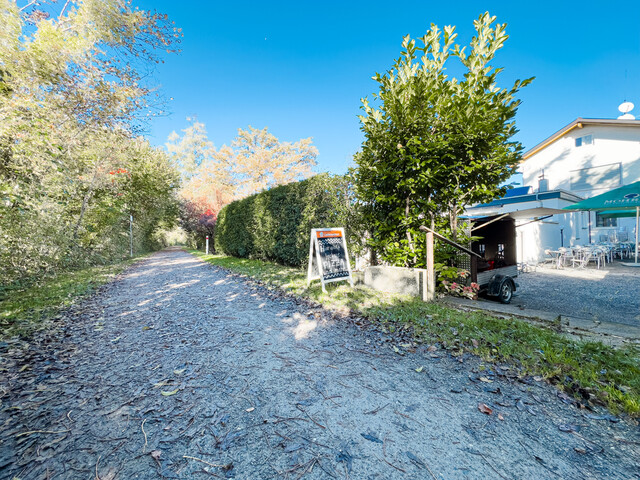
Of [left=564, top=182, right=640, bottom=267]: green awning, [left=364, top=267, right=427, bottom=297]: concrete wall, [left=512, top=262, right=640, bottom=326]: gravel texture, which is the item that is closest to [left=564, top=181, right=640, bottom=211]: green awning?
[left=564, top=182, right=640, bottom=267]: green awning

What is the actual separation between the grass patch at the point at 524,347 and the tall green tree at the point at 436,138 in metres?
1.59

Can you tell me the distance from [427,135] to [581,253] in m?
11.3

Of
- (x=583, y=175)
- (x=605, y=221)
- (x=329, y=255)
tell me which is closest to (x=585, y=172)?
(x=583, y=175)

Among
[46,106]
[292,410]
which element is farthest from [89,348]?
[46,106]

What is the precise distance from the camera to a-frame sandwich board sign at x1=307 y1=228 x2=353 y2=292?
598 centimetres

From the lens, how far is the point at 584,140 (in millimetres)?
15805

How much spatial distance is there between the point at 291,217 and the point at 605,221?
17.9 m

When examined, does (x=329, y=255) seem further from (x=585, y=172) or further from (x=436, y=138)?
(x=585, y=172)

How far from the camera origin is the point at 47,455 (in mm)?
1659

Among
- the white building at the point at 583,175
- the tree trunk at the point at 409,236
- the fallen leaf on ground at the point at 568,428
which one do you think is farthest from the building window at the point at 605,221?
the fallen leaf on ground at the point at 568,428

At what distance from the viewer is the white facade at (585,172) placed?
13.5 m

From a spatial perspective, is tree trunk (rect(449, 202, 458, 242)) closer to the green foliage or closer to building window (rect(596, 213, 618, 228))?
the green foliage

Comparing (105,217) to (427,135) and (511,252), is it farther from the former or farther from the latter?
(511,252)

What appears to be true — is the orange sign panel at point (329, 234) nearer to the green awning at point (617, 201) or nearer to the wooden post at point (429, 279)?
the wooden post at point (429, 279)
